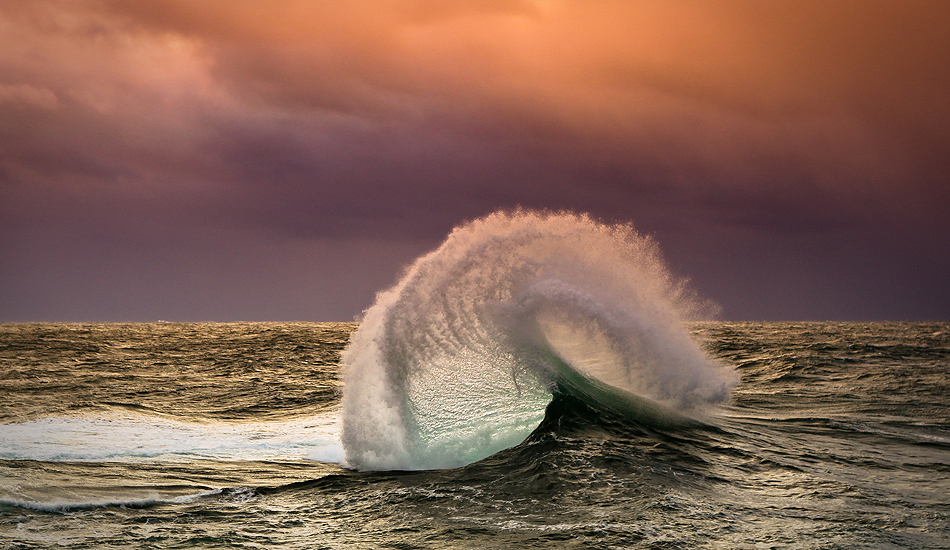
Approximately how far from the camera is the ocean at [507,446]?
276 inches

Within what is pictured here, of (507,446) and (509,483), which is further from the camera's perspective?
(507,446)

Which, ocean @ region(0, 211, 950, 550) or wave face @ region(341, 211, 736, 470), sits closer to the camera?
ocean @ region(0, 211, 950, 550)

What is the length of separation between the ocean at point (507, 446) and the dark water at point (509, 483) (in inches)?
1.6

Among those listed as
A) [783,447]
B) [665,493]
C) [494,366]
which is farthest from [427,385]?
[783,447]

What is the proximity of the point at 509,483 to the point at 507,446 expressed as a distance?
6.05 ft

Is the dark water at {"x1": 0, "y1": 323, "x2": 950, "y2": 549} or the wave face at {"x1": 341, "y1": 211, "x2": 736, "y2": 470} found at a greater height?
the wave face at {"x1": 341, "y1": 211, "x2": 736, "y2": 470}

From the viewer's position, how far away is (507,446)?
10.3 metres

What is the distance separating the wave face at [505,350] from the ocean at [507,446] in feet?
0.13

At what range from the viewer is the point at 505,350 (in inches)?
462

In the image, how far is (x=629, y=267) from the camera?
44.1ft

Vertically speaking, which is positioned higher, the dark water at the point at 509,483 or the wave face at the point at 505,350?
the wave face at the point at 505,350

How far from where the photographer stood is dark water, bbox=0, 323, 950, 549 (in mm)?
6785

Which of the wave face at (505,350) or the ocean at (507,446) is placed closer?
the ocean at (507,446)

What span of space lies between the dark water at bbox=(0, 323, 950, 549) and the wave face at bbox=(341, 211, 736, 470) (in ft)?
2.40
